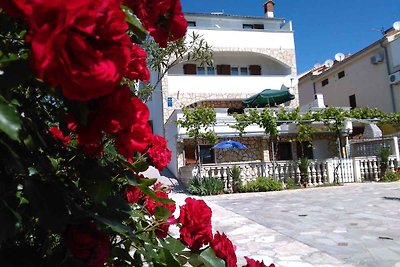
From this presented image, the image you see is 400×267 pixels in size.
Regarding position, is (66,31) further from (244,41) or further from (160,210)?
(244,41)

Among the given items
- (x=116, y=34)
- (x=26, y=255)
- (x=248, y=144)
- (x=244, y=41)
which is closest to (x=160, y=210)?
(x=26, y=255)

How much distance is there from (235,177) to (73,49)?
51.9 feet

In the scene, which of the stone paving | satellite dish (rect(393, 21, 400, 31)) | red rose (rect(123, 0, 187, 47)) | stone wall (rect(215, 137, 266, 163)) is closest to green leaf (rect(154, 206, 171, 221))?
red rose (rect(123, 0, 187, 47))

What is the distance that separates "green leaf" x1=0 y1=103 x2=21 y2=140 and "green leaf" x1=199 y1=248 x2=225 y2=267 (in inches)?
29.4

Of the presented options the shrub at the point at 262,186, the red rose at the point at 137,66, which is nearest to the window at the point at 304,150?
the shrub at the point at 262,186

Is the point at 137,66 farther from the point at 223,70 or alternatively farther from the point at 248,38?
the point at 248,38

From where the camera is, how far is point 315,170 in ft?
57.6

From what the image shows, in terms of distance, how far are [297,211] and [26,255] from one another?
381 inches

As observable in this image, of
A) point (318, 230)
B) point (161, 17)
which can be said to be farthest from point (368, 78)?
point (161, 17)

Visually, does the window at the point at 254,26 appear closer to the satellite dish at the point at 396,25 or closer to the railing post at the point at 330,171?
the satellite dish at the point at 396,25

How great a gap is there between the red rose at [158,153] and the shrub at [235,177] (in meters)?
14.7

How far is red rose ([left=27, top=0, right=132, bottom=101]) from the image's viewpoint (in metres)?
0.50

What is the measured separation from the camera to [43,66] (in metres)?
0.50

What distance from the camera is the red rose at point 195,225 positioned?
128 centimetres
